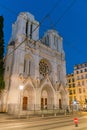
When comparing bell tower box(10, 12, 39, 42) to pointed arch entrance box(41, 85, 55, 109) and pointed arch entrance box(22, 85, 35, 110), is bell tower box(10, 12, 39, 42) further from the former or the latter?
pointed arch entrance box(41, 85, 55, 109)

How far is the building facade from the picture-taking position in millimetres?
51562

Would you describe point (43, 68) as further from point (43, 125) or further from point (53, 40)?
point (43, 125)

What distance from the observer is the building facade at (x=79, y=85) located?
2030 inches

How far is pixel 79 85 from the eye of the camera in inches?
2108

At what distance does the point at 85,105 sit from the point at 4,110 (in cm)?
3149

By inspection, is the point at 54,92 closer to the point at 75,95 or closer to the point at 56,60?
the point at 56,60

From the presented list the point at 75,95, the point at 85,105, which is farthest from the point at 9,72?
the point at 75,95

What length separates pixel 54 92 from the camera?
3191 cm

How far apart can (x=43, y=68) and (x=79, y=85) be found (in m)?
Result: 25.1

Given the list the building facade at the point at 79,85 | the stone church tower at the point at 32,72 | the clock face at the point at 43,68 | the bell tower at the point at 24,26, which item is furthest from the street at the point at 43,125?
the building facade at the point at 79,85

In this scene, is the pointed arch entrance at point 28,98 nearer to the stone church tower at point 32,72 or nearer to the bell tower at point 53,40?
the stone church tower at point 32,72

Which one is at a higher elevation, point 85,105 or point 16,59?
point 16,59

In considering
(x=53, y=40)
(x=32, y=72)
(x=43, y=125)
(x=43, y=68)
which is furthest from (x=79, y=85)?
(x=43, y=125)

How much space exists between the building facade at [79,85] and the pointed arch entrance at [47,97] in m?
22.3
